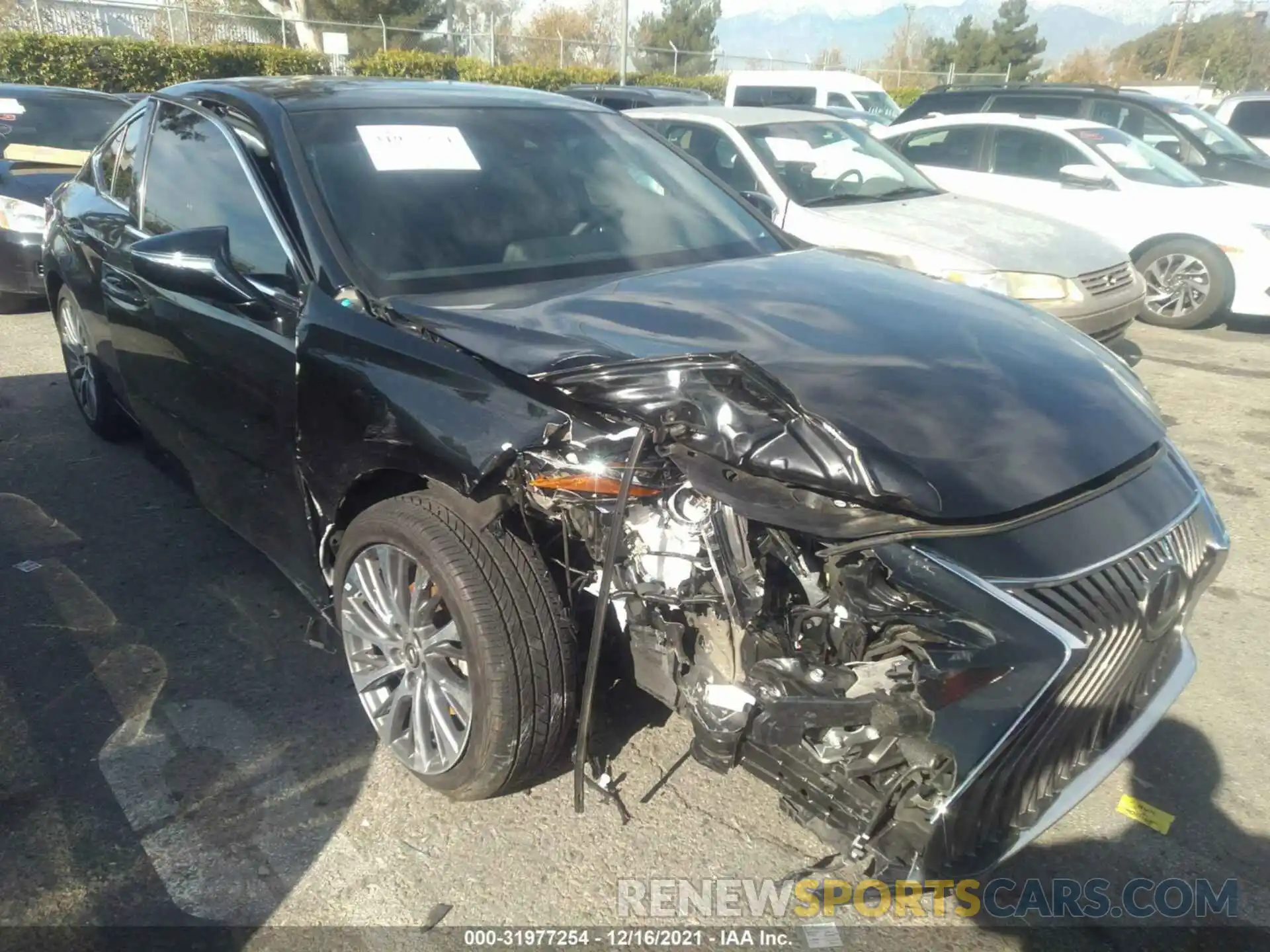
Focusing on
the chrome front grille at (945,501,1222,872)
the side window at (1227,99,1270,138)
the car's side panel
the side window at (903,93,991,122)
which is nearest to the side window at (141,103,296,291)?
the car's side panel

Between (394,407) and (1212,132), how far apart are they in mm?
10426

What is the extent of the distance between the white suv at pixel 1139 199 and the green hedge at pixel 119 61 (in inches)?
562

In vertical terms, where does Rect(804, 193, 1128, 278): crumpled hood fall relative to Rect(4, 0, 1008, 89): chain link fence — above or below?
below

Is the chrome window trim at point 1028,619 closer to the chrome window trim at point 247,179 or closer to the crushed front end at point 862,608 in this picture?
the crushed front end at point 862,608

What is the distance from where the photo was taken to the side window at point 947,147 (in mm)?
8914

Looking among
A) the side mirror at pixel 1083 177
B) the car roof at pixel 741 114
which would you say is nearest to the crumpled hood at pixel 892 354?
the car roof at pixel 741 114

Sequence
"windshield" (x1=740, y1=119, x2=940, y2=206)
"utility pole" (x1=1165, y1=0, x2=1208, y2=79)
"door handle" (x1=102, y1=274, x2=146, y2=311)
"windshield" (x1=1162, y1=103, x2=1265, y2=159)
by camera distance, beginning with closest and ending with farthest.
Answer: "door handle" (x1=102, y1=274, x2=146, y2=311), "windshield" (x1=740, y1=119, x2=940, y2=206), "windshield" (x1=1162, y1=103, x2=1265, y2=159), "utility pole" (x1=1165, y1=0, x2=1208, y2=79)

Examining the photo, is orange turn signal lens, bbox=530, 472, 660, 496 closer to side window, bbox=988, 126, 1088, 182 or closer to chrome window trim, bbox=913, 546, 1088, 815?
chrome window trim, bbox=913, 546, 1088, 815

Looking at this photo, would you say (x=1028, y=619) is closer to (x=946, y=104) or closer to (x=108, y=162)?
(x=108, y=162)

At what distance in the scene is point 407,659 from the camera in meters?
2.76

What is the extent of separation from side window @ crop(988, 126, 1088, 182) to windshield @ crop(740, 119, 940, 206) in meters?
1.70

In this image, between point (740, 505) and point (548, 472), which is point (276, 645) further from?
point (740, 505)

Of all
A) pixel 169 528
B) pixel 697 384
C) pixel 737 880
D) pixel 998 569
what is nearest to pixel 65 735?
pixel 169 528

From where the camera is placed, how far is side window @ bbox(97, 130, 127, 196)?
4484 mm
